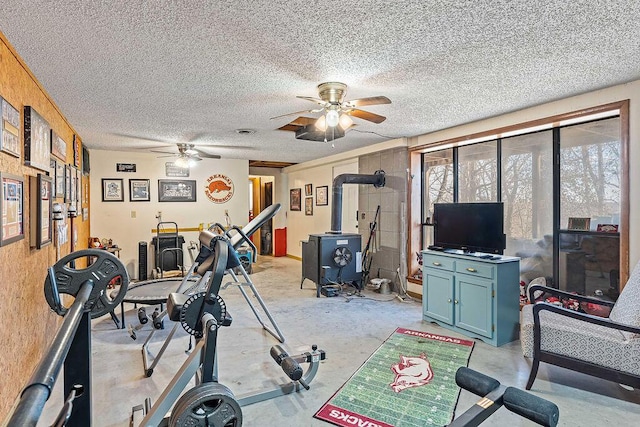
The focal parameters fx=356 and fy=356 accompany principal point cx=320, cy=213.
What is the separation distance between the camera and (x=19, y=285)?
2.49 metres

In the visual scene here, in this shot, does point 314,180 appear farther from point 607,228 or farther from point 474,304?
point 607,228

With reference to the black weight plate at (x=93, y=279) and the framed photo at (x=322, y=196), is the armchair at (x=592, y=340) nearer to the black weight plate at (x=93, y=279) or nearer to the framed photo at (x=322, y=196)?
the black weight plate at (x=93, y=279)

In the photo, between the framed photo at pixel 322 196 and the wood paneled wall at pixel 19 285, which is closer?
the wood paneled wall at pixel 19 285

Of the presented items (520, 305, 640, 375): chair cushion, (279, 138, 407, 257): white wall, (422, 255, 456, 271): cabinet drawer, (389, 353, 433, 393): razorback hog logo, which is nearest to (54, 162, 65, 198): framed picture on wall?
(389, 353, 433, 393): razorback hog logo

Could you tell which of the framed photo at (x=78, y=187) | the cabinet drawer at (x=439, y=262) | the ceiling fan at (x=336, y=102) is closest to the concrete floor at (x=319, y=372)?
the cabinet drawer at (x=439, y=262)

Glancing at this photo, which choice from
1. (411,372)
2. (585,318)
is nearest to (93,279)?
(411,372)

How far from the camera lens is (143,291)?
13.7ft

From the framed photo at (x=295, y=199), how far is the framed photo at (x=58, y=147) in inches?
214

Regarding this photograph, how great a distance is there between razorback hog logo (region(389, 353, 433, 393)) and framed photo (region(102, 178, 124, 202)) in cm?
597

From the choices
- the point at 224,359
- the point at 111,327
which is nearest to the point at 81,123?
the point at 111,327

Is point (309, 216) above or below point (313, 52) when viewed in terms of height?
below

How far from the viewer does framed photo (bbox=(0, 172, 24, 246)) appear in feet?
7.07

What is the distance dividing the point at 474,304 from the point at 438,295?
47cm

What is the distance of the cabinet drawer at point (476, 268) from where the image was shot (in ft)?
11.5
